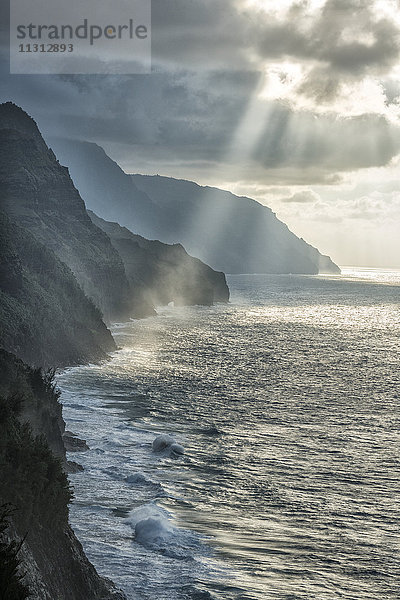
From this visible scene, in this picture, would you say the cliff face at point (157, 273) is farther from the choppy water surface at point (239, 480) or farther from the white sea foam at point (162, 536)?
the white sea foam at point (162, 536)

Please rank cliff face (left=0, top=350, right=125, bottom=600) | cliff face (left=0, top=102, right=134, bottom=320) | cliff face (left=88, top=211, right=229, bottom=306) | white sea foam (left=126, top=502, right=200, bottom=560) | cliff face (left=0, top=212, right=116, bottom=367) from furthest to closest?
cliff face (left=88, top=211, right=229, bottom=306) → cliff face (left=0, top=102, right=134, bottom=320) → cliff face (left=0, top=212, right=116, bottom=367) → white sea foam (left=126, top=502, right=200, bottom=560) → cliff face (left=0, top=350, right=125, bottom=600)

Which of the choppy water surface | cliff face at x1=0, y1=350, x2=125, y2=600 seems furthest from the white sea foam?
cliff face at x1=0, y1=350, x2=125, y2=600

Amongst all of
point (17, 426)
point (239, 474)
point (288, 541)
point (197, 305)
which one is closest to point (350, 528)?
point (288, 541)

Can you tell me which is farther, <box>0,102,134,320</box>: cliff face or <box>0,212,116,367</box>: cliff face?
<box>0,102,134,320</box>: cliff face

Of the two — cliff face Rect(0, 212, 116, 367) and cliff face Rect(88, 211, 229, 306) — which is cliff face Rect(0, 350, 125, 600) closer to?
cliff face Rect(0, 212, 116, 367)

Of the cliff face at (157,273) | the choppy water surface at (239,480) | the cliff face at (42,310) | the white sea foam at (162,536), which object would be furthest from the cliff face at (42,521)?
the cliff face at (157,273)

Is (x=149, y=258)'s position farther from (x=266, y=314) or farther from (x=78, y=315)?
(x=78, y=315)

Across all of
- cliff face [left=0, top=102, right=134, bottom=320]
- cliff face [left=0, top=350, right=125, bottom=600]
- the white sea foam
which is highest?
cliff face [left=0, top=102, right=134, bottom=320]
